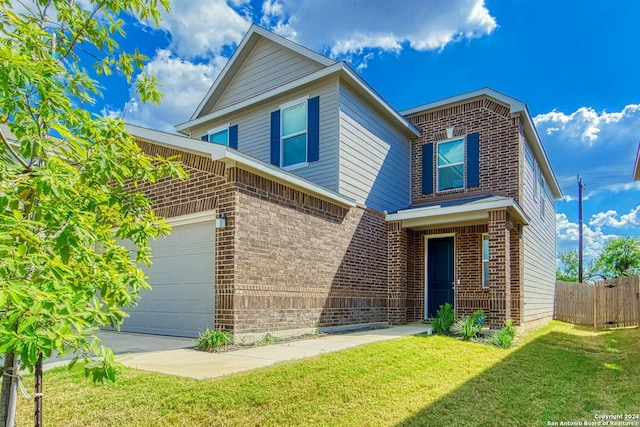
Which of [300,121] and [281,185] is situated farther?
[300,121]

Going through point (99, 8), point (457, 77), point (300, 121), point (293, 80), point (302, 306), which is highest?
point (457, 77)

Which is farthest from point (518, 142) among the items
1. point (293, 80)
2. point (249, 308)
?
point (249, 308)

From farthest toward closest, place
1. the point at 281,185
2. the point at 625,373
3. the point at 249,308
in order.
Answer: the point at 281,185, the point at 249,308, the point at 625,373

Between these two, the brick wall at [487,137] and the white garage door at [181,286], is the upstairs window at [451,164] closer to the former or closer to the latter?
the brick wall at [487,137]

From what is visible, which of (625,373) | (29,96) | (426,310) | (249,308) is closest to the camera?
(29,96)

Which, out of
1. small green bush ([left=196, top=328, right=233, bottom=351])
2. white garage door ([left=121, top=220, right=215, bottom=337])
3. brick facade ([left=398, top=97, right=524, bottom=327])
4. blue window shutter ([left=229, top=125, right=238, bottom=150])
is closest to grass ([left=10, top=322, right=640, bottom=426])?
small green bush ([left=196, top=328, right=233, bottom=351])

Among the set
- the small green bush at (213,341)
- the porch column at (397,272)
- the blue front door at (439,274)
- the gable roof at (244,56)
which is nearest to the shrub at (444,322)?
the porch column at (397,272)

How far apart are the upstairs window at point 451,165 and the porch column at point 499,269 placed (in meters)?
2.74

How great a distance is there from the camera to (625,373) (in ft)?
21.6

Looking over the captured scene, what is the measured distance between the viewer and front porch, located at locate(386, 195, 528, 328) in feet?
33.4

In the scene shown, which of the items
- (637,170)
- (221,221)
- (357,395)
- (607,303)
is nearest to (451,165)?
(637,170)

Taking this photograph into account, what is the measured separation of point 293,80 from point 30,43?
927 centimetres

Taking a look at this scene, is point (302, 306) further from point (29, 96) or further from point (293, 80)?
point (29, 96)

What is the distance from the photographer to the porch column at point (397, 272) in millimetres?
12047
